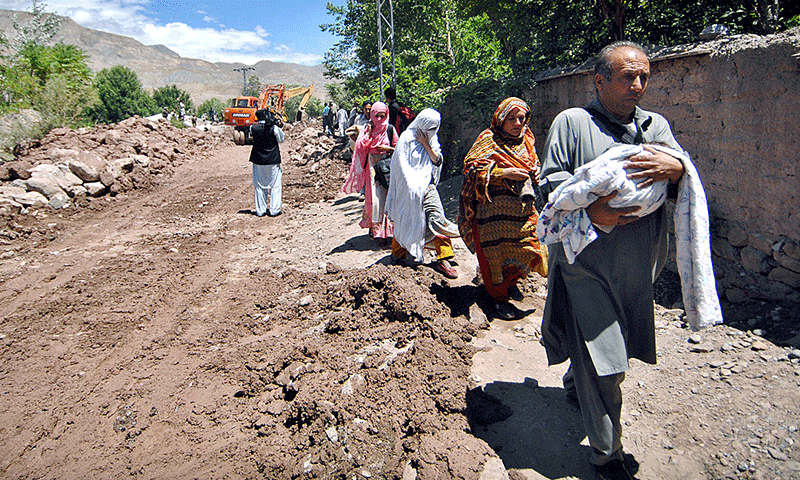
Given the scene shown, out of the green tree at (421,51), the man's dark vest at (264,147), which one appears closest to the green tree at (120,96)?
the green tree at (421,51)

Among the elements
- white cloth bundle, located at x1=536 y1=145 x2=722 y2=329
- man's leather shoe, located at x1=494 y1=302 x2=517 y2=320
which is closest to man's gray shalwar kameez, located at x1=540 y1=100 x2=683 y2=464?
white cloth bundle, located at x1=536 y1=145 x2=722 y2=329

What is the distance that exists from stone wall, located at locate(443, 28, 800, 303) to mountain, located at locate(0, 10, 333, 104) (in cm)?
12471

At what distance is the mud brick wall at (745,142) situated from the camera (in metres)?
3.49

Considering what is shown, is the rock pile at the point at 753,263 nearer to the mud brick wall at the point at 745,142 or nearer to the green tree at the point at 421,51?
the mud brick wall at the point at 745,142

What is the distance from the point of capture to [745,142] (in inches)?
151

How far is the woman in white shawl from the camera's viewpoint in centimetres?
461

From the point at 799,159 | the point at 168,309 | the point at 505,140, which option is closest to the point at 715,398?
the point at 799,159

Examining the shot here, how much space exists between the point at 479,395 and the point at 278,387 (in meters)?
1.37

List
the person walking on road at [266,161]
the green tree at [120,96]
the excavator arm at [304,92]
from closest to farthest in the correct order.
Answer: the person walking on road at [266,161], the excavator arm at [304,92], the green tree at [120,96]

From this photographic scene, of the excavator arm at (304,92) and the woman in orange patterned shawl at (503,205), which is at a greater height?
the excavator arm at (304,92)

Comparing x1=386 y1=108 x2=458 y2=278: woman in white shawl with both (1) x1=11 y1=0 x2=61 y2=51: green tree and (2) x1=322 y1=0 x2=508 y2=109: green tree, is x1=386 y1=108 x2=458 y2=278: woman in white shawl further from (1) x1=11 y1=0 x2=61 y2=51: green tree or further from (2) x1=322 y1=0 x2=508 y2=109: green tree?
(1) x1=11 y1=0 x2=61 y2=51: green tree

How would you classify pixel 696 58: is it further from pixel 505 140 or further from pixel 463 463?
pixel 463 463

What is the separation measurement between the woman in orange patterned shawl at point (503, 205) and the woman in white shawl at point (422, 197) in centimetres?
62

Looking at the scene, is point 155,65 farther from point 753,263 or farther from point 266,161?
point 753,263
